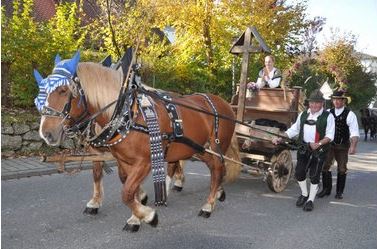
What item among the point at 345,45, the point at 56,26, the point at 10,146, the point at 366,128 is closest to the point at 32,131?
the point at 10,146

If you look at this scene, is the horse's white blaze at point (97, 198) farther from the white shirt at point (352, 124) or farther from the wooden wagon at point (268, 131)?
the white shirt at point (352, 124)

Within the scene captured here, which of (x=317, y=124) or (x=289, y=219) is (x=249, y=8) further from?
(x=289, y=219)

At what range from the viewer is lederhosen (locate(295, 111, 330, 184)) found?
6.12 metres

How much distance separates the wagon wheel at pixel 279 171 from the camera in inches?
266

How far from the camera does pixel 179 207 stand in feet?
19.3

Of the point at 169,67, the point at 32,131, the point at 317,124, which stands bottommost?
the point at 32,131

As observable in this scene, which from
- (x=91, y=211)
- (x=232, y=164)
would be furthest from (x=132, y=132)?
(x=232, y=164)

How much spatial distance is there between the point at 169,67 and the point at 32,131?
207 inches

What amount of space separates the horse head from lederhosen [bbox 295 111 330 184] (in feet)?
11.7

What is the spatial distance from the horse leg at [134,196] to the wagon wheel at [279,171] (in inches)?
106

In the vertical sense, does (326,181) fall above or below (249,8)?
below

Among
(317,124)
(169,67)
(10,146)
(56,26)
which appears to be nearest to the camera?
(317,124)

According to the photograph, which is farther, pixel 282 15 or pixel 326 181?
pixel 282 15

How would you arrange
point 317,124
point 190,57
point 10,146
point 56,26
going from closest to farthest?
point 317,124
point 10,146
point 56,26
point 190,57
